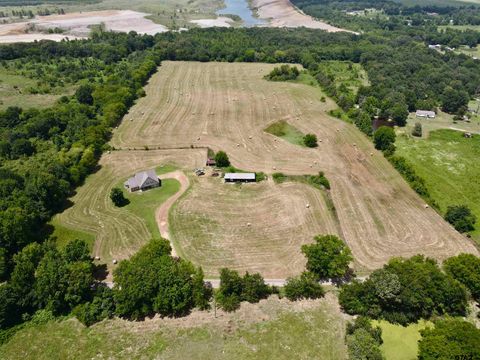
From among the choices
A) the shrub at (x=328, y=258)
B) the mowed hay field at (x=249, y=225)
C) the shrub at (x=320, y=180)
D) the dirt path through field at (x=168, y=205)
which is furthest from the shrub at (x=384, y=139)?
the dirt path through field at (x=168, y=205)

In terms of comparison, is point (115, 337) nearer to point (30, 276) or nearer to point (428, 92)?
point (30, 276)

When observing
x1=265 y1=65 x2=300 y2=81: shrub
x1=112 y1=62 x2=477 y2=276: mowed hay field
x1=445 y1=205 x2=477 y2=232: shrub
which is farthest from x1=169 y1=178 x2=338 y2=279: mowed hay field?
x1=265 y1=65 x2=300 y2=81: shrub

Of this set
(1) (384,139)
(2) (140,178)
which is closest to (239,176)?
(2) (140,178)

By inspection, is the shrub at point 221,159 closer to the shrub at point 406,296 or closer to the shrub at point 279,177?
the shrub at point 279,177

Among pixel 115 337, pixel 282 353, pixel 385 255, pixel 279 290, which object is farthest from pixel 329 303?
pixel 115 337

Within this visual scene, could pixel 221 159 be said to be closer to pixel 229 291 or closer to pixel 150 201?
pixel 150 201
